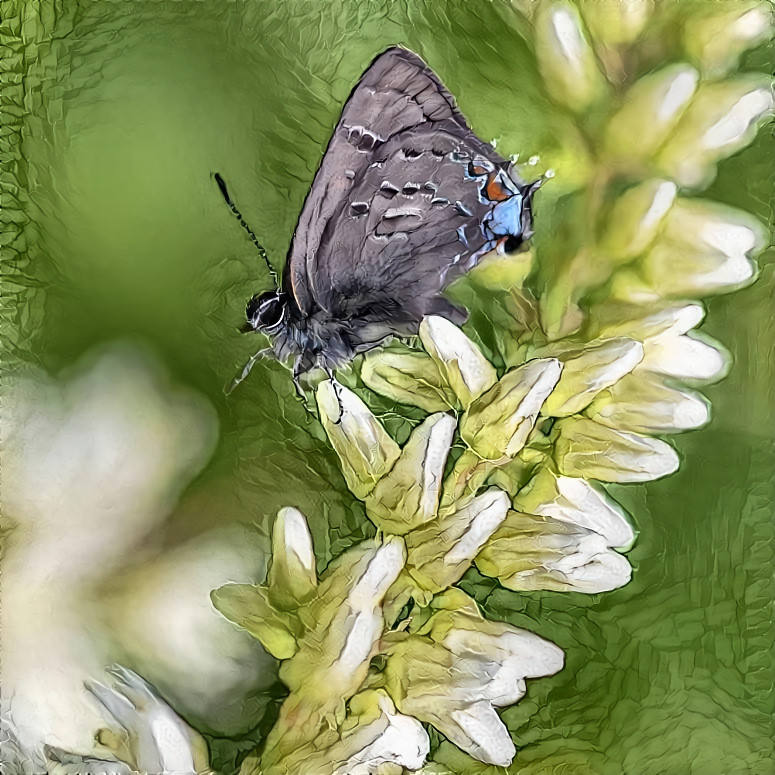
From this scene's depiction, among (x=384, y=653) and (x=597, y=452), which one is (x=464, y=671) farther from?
(x=597, y=452)

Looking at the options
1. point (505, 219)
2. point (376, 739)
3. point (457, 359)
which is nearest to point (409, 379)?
point (457, 359)

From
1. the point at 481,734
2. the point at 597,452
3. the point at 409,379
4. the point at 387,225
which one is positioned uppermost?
the point at 387,225

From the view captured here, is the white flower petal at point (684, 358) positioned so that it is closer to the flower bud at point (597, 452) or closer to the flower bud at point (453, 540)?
the flower bud at point (597, 452)

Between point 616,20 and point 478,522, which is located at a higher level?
point 616,20

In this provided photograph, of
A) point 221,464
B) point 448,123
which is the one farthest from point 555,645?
point 448,123

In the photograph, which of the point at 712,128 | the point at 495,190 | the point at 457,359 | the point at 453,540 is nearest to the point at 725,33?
the point at 712,128

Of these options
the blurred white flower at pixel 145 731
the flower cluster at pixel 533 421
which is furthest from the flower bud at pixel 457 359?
the blurred white flower at pixel 145 731
